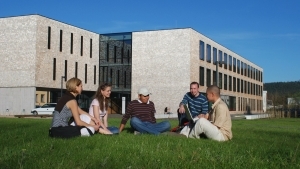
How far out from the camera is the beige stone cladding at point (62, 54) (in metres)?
42.5

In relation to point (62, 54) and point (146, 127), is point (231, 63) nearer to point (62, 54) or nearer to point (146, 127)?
point (62, 54)

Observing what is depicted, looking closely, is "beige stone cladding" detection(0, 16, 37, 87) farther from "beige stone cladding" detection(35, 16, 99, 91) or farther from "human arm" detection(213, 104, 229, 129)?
"human arm" detection(213, 104, 229, 129)

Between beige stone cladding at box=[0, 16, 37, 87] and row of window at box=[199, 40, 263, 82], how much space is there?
21.6 metres

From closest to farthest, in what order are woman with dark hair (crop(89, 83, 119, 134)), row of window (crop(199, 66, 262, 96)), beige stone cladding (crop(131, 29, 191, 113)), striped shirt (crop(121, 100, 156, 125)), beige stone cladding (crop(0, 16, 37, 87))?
woman with dark hair (crop(89, 83, 119, 134)), striped shirt (crop(121, 100, 156, 125)), beige stone cladding (crop(0, 16, 37, 87)), beige stone cladding (crop(131, 29, 191, 113)), row of window (crop(199, 66, 262, 96))

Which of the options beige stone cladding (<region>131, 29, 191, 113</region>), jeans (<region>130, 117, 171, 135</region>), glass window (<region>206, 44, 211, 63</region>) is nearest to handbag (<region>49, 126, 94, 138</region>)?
jeans (<region>130, 117, 171, 135</region>)

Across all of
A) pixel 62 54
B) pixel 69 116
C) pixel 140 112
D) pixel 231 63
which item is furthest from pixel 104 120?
pixel 231 63

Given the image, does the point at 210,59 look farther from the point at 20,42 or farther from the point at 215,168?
the point at 215,168

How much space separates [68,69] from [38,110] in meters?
7.91

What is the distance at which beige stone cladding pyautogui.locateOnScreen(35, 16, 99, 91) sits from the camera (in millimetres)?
42469

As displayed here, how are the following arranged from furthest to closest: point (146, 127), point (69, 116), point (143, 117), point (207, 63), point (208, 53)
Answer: point (208, 53)
point (207, 63)
point (143, 117)
point (146, 127)
point (69, 116)

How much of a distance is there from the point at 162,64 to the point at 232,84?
833 inches

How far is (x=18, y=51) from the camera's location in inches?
1681

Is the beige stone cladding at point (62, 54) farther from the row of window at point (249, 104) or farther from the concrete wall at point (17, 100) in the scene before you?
the row of window at point (249, 104)

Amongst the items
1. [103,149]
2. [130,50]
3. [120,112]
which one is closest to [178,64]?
[130,50]
